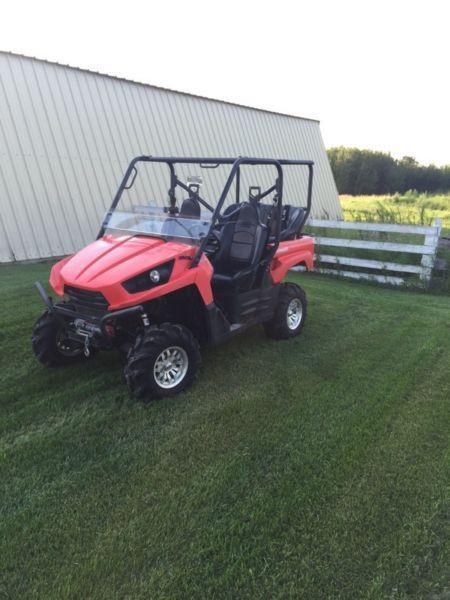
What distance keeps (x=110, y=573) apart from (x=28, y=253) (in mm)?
7032

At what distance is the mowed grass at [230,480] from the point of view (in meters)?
2.13

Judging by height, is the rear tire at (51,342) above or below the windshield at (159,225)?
below

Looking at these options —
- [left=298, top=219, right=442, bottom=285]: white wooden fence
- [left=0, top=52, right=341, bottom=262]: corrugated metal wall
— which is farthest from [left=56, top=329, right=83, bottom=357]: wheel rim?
[left=298, top=219, right=442, bottom=285]: white wooden fence

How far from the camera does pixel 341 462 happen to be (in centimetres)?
291

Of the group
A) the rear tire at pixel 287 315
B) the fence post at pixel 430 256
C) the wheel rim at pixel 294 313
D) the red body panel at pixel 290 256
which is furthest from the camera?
the fence post at pixel 430 256

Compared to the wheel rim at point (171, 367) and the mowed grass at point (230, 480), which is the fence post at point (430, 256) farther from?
the wheel rim at point (171, 367)

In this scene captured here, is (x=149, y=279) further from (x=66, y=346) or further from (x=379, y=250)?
(x=379, y=250)

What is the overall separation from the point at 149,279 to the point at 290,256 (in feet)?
6.28

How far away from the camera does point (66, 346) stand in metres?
4.03

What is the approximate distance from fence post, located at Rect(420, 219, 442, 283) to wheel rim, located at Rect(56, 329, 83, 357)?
19.0ft

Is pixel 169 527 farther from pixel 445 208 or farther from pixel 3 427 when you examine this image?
pixel 445 208

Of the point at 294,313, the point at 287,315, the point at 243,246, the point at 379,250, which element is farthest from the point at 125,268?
the point at 379,250

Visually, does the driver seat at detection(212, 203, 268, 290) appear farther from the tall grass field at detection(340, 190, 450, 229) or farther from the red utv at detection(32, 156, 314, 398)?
the tall grass field at detection(340, 190, 450, 229)

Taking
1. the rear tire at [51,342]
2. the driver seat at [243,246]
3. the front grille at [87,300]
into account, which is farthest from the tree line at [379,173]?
the front grille at [87,300]
